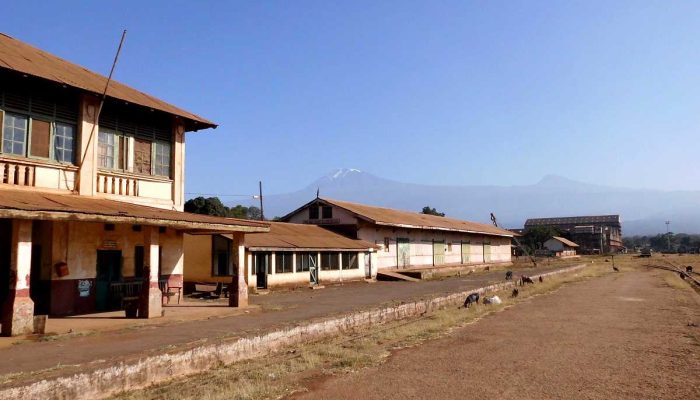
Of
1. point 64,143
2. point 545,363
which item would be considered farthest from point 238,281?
point 545,363

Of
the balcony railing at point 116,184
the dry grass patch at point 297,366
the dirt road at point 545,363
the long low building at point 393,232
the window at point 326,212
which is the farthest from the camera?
the window at point 326,212

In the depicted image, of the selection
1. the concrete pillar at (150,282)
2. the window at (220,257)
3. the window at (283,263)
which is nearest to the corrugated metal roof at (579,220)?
the window at (283,263)

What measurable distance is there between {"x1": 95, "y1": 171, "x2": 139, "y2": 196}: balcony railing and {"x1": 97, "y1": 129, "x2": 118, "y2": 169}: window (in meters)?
0.31

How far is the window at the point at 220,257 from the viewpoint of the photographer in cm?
2314

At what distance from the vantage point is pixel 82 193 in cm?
1401

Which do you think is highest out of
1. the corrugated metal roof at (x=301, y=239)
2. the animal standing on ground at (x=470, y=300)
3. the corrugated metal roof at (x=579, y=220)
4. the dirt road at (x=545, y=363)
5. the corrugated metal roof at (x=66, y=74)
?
the corrugated metal roof at (x=579, y=220)

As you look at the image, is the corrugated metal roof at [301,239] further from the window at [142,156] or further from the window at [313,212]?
the window at [142,156]

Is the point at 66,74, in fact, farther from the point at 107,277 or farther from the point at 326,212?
the point at 326,212

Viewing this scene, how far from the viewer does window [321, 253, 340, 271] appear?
2792cm

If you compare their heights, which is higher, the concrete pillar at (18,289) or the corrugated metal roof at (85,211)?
the corrugated metal roof at (85,211)

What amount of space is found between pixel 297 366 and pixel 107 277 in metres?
8.21

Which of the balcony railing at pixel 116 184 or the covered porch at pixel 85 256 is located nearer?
the covered porch at pixel 85 256

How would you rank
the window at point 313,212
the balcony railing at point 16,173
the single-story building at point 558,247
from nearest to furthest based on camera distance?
the balcony railing at point 16,173 < the window at point 313,212 < the single-story building at point 558,247

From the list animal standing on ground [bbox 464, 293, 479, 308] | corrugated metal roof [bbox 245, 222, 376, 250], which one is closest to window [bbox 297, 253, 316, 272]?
corrugated metal roof [bbox 245, 222, 376, 250]
